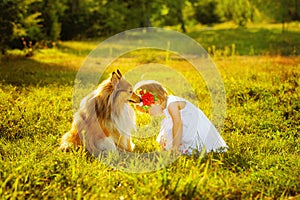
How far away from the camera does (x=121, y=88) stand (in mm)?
4250

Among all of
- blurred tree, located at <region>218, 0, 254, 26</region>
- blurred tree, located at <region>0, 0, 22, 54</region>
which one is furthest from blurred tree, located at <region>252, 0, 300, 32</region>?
blurred tree, located at <region>0, 0, 22, 54</region>

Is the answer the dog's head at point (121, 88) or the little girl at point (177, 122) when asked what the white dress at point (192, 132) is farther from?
the dog's head at point (121, 88)

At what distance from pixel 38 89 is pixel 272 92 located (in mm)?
4354

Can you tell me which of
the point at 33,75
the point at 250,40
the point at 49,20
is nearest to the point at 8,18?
the point at 33,75

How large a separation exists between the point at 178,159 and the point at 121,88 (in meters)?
0.91

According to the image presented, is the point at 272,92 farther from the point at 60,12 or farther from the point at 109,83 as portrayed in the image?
the point at 60,12

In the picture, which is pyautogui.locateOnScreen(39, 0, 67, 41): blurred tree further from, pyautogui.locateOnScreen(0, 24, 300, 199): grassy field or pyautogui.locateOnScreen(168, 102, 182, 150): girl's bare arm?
pyautogui.locateOnScreen(168, 102, 182, 150): girl's bare arm

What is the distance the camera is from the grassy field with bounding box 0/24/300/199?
3.38m

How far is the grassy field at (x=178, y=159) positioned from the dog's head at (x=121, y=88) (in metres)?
0.70

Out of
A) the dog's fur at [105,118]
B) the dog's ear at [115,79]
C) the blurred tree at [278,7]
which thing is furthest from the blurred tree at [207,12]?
the dog's ear at [115,79]

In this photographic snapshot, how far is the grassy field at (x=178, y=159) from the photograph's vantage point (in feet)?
11.1

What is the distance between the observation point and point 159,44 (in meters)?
21.2

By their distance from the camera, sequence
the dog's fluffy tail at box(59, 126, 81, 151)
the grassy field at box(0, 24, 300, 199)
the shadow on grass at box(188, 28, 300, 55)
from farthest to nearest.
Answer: the shadow on grass at box(188, 28, 300, 55)
the dog's fluffy tail at box(59, 126, 81, 151)
the grassy field at box(0, 24, 300, 199)

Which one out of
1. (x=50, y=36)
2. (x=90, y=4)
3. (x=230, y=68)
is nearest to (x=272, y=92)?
(x=230, y=68)
